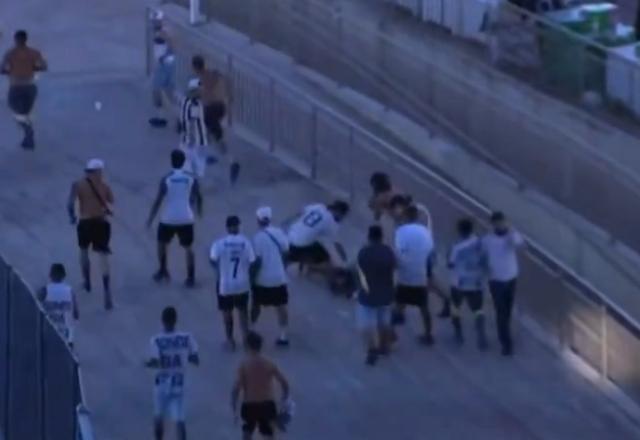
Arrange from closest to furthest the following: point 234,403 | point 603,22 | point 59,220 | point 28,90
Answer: point 234,403 < point 59,220 < point 28,90 < point 603,22

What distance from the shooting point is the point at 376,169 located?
26.9m

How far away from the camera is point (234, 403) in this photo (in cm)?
1989

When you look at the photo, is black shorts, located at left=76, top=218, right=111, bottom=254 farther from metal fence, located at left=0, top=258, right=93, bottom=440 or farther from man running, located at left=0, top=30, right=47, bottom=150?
man running, located at left=0, top=30, right=47, bottom=150

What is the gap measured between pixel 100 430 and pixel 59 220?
241 inches

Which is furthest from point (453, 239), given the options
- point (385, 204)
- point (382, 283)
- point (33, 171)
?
point (33, 171)

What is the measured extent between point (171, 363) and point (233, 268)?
8.57 feet

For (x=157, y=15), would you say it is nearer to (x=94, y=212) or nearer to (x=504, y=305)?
(x=94, y=212)

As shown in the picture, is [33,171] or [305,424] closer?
[305,424]

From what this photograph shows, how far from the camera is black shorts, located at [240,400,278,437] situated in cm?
1988

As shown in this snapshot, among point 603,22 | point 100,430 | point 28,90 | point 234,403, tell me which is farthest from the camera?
point 603,22

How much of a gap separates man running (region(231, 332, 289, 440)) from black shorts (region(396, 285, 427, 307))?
3.32 metres

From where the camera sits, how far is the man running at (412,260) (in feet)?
75.1

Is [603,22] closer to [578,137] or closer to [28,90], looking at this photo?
[578,137]

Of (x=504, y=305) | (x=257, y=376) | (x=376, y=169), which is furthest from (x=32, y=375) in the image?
(x=376, y=169)
